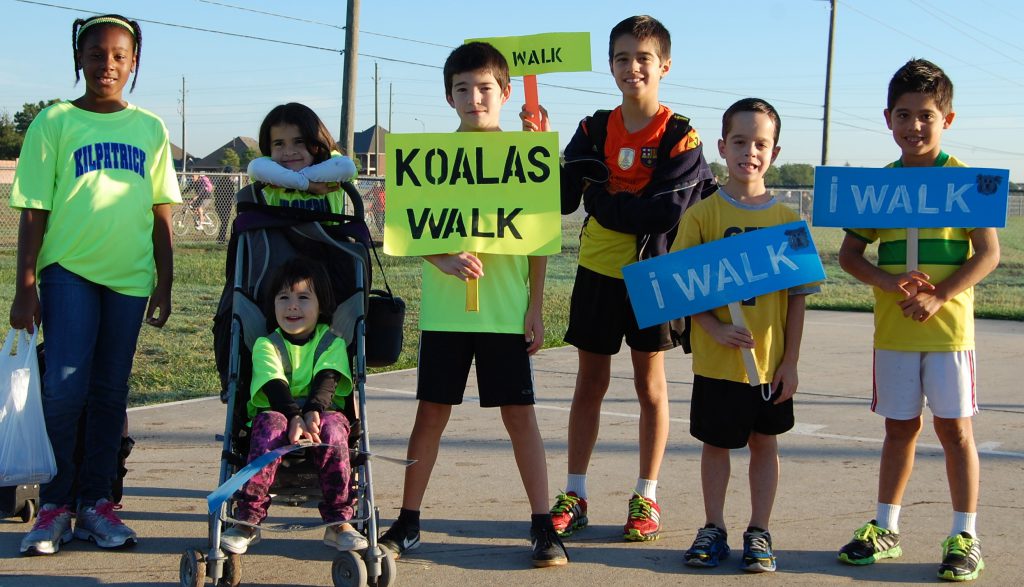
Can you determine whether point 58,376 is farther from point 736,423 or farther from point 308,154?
point 736,423

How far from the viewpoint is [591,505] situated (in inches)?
201

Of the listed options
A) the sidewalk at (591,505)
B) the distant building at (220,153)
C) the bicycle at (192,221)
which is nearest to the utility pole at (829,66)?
the bicycle at (192,221)

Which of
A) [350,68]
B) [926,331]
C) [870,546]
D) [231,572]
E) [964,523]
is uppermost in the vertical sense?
[350,68]

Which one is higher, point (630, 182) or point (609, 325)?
point (630, 182)

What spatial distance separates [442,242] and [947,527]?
2540mm

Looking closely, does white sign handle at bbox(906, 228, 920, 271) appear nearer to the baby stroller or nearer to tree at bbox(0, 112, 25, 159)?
the baby stroller

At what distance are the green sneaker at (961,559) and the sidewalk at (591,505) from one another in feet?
0.19

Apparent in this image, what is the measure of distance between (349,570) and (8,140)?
49339 millimetres

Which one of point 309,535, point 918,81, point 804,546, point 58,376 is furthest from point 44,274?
point 918,81

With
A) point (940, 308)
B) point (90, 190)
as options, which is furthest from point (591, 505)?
point (90, 190)

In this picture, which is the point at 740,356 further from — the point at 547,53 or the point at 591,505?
the point at 547,53

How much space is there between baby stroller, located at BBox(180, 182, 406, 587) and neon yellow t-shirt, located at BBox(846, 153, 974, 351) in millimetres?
2033

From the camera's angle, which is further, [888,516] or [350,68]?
[350,68]

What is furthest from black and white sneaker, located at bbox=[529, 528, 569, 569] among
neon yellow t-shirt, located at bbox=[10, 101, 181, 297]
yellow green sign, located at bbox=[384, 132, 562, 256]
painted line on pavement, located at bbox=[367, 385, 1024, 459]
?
painted line on pavement, located at bbox=[367, 385, 1024, 459]
